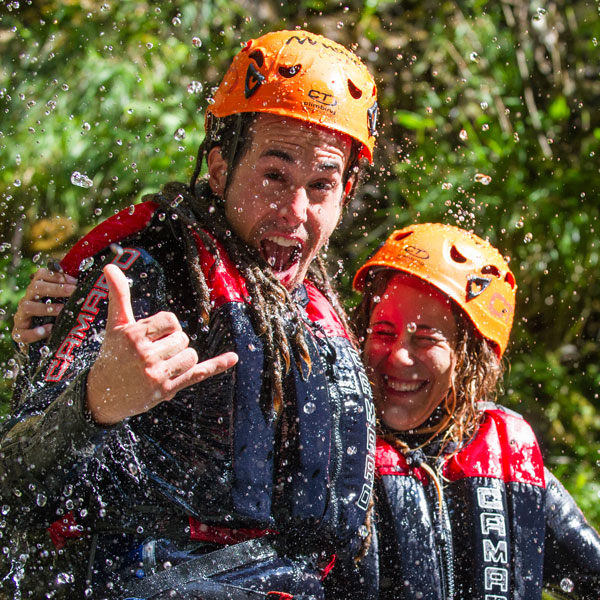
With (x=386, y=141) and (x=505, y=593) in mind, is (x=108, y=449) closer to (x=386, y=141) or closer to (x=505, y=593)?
(x=505, y=593)

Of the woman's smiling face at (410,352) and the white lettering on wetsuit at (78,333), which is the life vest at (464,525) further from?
the white lettering on wetsuit at (78,333)

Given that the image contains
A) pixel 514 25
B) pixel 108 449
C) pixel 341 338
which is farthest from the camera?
pixel 514 25

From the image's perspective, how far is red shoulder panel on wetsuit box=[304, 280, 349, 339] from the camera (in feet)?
9.27

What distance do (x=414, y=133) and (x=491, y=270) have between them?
405 centimetres

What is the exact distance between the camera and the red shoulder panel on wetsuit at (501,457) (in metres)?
3.11

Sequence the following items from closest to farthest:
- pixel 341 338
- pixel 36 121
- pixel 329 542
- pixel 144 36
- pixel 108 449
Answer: pixel 108 449, pixel 329 542, pixel 341 338, pixel 36 121, pixel 144 36

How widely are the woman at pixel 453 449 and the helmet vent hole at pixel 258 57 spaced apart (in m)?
1.03

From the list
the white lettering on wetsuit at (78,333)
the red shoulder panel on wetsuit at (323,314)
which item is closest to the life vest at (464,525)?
the red shoulder panel on wetsuit at (323,314)

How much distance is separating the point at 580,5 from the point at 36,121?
5.15 metres

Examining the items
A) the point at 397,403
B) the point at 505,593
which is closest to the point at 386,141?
the point at 397,403

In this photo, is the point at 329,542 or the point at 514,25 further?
the point at 514,25

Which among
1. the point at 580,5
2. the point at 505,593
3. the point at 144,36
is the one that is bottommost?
the point at 505,593

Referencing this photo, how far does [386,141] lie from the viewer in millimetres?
7172

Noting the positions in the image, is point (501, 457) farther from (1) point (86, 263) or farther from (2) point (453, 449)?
(1) point (86, 263)
